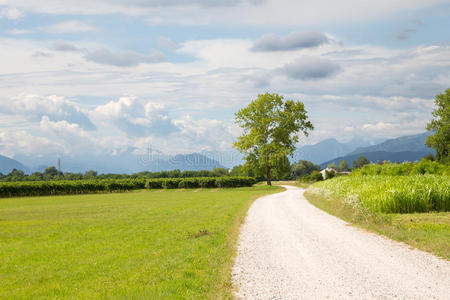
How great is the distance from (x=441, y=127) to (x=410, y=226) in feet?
202

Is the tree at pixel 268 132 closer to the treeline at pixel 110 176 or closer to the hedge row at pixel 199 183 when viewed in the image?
the hedge row at pixel 199 183

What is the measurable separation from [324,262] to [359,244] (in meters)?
2.82

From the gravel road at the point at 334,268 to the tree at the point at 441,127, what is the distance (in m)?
62.1

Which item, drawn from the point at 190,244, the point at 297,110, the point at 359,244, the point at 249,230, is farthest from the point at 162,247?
the point at 297,110

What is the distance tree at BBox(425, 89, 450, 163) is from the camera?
64938 millimetres

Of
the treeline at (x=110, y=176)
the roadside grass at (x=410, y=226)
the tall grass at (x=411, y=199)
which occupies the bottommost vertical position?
the roadside grass at (x=410, y=226)

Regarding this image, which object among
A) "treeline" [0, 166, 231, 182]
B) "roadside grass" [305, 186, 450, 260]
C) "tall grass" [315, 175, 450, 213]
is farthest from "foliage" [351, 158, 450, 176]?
"treeline" [0, 166, 231, 182]

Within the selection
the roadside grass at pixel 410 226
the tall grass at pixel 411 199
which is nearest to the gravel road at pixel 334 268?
the roadside grass at pixel 410 226

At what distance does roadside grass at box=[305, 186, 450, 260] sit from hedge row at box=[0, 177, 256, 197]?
193 ft

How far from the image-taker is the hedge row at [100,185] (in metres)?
68.0

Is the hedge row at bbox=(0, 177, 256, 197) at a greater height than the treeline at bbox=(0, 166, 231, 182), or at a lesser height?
lesser

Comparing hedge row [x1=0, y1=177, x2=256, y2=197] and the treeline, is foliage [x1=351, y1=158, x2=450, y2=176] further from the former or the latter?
the treeline

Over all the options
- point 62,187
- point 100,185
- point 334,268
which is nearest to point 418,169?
point 334,268

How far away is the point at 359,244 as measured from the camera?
11.8 metres
